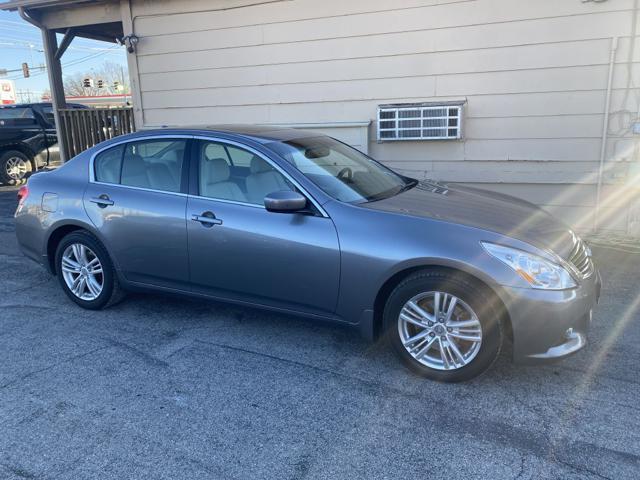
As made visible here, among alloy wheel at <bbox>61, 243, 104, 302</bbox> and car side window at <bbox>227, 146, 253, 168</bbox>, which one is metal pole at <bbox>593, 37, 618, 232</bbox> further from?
alloy wheel at <bbox>61, 243, 104, 302</bbox>

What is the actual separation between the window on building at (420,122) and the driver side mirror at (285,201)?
368cm

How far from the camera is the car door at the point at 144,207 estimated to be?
3986 millimetres

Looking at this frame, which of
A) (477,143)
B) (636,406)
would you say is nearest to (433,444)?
(636,406)

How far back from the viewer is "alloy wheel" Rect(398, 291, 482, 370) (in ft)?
10.4

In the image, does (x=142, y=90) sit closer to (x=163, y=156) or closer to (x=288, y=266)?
(x=163, y=156)

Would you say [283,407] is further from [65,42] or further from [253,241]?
[65,42]

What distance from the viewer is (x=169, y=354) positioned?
3.73 m

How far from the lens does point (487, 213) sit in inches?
140

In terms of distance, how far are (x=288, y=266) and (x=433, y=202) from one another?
1099mm

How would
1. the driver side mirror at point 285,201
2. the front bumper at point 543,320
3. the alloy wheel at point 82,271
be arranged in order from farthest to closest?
the alloy wheel at point 82,271
the driver side mirror at point 285,201
the front bumper at point 543,320

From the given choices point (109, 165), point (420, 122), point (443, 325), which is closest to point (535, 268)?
point (443, 325)

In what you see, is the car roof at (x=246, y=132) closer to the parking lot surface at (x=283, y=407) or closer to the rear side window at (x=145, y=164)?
the rear side window at (x=145, y=164)

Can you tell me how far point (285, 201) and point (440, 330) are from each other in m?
1.25

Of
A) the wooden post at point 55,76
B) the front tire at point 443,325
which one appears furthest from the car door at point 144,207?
the wooden post at point 55,76
